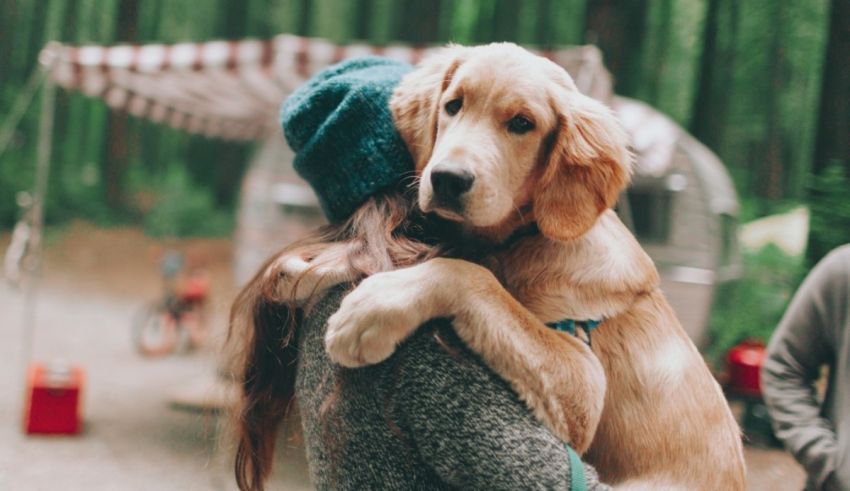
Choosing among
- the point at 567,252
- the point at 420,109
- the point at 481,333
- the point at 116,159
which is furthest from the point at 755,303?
the point at 116,159

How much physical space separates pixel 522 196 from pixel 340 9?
7464mm

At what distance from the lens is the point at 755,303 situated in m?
4.06

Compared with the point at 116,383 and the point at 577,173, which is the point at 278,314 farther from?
the point at 116,383

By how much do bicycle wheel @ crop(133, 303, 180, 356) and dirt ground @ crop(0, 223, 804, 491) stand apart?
3.8 inches

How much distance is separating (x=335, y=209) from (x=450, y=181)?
187 mm

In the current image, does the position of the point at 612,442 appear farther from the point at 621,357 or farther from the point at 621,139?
the point at 621,139

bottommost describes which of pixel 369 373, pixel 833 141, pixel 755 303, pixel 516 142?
pixel 755 303

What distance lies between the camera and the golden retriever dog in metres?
1.06

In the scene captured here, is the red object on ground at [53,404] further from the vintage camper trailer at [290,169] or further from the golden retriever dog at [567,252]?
the golden retriever dog at [567,252]

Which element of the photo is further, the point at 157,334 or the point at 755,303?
the point at 157,334

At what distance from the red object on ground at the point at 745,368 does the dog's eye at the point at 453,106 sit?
2367 mm

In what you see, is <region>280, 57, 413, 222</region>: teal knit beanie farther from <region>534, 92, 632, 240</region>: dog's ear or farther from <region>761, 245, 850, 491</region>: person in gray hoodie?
<region>761, 245, 850, 491</region>: person in gray hoodie

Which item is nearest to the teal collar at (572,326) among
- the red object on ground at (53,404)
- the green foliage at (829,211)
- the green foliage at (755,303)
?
the green foliage at (829,211)

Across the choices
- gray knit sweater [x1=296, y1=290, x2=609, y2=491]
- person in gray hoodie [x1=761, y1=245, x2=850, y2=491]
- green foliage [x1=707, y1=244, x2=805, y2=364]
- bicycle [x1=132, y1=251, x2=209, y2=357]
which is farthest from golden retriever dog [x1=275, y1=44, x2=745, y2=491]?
bicycle [x1=132, y1=251, x2=209, y2=357]
